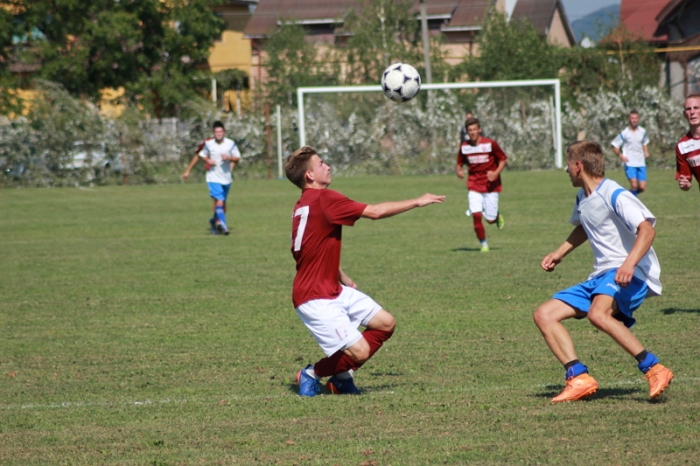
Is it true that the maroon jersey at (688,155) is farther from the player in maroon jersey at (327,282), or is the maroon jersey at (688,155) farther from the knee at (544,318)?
the player in maroon jersey at (327,282)

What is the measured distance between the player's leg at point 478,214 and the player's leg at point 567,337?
Answer: 8076mm

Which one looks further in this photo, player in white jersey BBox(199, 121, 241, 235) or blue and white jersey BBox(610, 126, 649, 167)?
blue and white jersey BBox(610, 126, 649, 167)

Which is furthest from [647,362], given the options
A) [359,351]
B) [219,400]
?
[219,400]

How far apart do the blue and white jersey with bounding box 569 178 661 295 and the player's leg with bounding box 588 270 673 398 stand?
8cm

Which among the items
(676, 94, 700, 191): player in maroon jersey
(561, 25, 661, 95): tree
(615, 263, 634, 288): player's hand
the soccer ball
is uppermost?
(561, 25, 661, 95): tree

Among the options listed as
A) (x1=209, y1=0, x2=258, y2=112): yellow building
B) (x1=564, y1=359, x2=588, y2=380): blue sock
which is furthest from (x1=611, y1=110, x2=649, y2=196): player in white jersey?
(x1=209, y1=0, x2=258, y2=112): yellow building

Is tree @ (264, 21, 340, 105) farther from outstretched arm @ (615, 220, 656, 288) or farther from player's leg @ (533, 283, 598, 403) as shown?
outstretched arm @ (615, 220, 656, 288)

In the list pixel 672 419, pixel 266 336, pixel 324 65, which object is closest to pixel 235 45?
pixel 324 65

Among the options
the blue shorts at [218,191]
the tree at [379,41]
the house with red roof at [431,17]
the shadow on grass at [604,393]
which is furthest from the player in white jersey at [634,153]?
the house with red roof at [431,17]

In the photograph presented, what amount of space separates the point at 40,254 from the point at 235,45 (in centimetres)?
4197

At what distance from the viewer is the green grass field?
15.7 feet

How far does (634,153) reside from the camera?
20.9m

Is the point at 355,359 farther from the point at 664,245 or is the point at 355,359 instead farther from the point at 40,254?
the point at 40,254

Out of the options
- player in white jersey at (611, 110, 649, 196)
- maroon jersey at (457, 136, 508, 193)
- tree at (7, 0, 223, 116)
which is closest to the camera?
maroon jersey at (457, 136, 508, 193)
